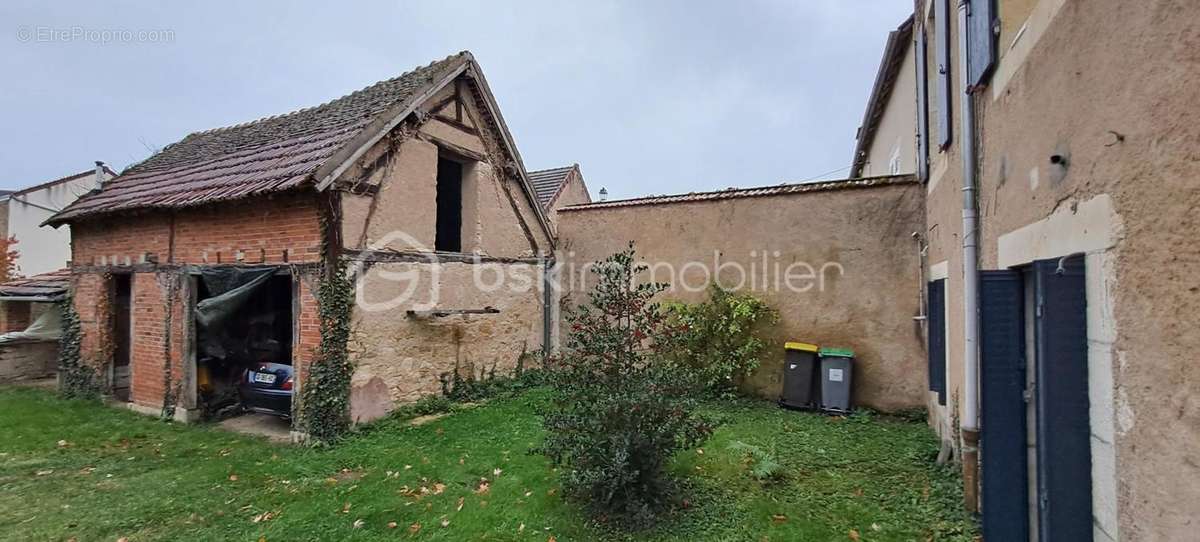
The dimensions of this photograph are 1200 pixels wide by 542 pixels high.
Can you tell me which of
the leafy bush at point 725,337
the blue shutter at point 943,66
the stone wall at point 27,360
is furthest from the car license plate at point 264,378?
the blue shutter at point 943,66

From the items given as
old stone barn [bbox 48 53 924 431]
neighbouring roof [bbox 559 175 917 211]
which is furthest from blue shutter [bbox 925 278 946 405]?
neighbouring roof [bbox 559 175 917 211]

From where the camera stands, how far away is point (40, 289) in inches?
421

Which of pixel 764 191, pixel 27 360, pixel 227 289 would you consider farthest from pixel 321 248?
pixel 27 360

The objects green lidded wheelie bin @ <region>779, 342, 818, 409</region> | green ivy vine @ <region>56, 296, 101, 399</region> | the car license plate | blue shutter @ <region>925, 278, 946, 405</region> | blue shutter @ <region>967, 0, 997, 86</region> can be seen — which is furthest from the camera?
green ivy vine @ <region>56, 296, 101, 399</region>

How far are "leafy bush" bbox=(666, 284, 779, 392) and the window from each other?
15.6ft

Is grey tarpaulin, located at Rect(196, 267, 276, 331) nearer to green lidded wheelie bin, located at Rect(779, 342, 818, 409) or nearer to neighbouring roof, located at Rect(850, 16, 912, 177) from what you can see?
green lidded wheelie bin, located at Rect(779, 342, 818, 409)

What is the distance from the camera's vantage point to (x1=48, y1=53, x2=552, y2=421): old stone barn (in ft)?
22.8

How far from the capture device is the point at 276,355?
8.43 m

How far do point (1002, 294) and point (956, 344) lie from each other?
1984 mm

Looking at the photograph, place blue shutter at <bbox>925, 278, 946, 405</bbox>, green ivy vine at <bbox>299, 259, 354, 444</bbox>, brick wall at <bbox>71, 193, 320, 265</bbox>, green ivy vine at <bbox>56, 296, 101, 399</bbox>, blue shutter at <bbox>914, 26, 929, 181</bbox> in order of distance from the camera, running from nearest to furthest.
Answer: blue shutter at <bbox>925, 278, 946, 405</bbox>, blue shutter at <bbox>914, 26, 929, 181</bbox>, green ivy vine at <bbox>299, 259, 354, 444</bbox>, brick wall at <bbox>71, 193, 320, 265</bbox>, green ivy vine at <bbox>56, 296, 101, 399</bbox>

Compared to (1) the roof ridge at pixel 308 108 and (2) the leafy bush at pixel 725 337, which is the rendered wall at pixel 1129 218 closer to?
(2) the leafy bush at pixel 725 337

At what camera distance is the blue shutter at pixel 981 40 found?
3.68 metres

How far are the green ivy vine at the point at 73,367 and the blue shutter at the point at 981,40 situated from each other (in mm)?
13722

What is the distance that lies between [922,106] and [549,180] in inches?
636
